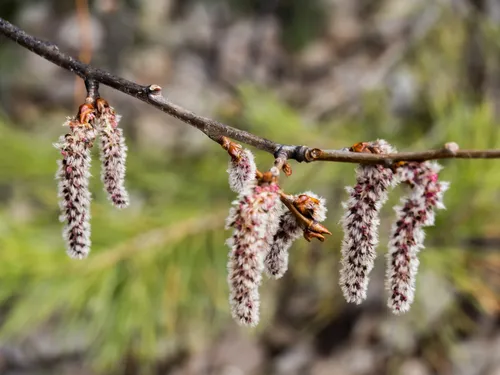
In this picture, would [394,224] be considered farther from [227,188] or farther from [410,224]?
[227,188]

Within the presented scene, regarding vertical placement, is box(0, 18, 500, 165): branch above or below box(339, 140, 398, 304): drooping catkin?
above

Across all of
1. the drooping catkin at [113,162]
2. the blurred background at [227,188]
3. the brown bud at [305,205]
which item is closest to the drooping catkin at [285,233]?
the brown bud at [305,205]

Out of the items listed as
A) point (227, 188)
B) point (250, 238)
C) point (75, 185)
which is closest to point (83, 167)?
point (75, 185)

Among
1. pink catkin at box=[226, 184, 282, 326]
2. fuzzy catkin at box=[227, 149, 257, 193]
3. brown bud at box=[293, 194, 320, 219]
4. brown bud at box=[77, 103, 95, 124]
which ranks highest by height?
brown bud at box=[77, 103, 95, 124]

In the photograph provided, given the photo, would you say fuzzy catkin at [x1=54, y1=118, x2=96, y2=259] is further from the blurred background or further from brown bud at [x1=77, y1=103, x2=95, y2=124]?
the blurred background

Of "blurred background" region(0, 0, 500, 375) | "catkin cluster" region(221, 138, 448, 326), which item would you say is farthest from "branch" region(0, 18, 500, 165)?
"blurred background" region(0, 0, 500, 375)
